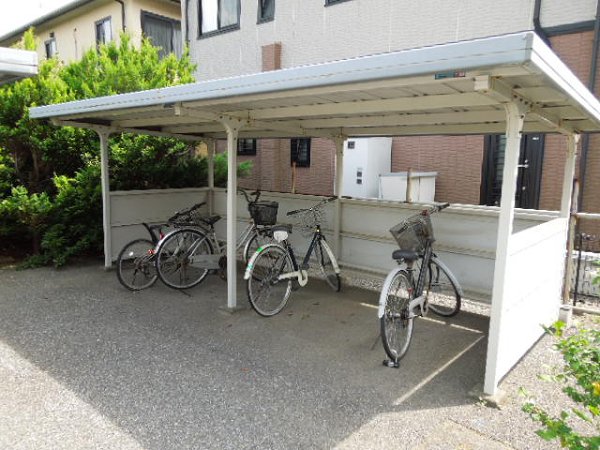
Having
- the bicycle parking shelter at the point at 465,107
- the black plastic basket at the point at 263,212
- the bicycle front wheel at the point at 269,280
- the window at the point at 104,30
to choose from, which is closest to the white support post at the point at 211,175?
the bicycle parking shelter at the point at 465,107

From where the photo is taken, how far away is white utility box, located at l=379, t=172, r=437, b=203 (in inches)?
383

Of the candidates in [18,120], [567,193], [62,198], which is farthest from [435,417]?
[18,120]

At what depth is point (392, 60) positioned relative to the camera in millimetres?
2461

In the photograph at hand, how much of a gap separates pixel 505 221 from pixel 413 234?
1189 mm

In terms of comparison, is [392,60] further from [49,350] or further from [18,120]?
[18,120]

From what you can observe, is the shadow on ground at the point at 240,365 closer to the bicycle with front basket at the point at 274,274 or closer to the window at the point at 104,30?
the bicycle with front basket at the point at 274,274

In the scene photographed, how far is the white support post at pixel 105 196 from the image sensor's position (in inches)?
231

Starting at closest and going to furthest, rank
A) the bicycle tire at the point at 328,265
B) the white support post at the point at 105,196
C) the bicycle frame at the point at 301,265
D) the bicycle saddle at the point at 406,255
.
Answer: the bicycle saddle at the point at 406,255
the bicycle frame at the point at 301,265
the bicycle tire at the point at 328,265
the white support post at the point at 105,196

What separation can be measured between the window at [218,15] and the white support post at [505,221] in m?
9.96

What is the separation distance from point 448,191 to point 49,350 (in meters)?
8.51

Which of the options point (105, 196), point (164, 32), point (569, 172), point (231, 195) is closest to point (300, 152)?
point (164, 32)

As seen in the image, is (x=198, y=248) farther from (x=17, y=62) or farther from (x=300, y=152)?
(x=300, y=152)

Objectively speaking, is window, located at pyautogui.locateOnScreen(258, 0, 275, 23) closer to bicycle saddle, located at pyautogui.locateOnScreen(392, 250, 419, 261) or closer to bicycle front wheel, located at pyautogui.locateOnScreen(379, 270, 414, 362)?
bicycle saddle, located at pyautogui.locateOnScreen(392, 250, 419, 261)

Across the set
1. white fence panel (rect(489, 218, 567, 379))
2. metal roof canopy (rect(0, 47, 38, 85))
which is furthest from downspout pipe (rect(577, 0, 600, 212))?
metal roof canopy (rect(0, 47, 38, 85))
